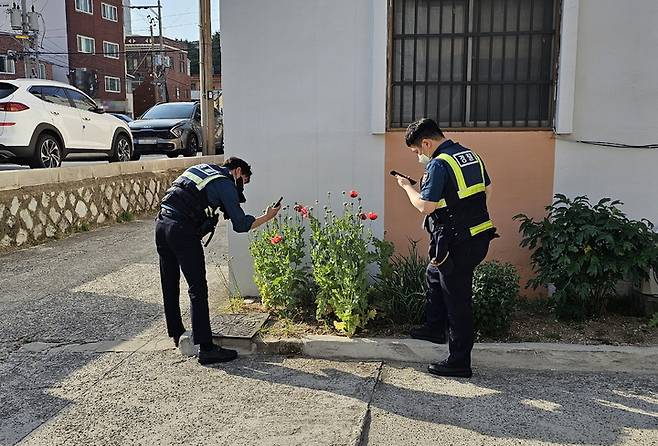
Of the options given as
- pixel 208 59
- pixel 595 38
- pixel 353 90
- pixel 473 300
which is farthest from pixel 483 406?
pixel 208 59

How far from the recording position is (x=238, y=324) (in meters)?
4.80

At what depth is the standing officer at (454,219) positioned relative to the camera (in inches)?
150

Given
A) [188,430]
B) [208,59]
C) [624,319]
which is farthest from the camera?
[208,59]

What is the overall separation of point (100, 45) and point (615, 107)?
45.5 m

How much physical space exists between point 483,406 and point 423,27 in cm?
330

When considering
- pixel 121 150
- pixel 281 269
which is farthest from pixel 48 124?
pixel 281 269

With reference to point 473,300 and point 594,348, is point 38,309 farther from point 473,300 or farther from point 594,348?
point 594,348

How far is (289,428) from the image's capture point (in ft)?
11.1

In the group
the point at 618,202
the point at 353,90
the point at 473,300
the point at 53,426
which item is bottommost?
the point at 53,426

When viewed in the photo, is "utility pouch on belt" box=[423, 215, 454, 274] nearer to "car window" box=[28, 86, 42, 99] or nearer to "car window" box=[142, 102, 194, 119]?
"car window" box=[28, 86, 42, 99]

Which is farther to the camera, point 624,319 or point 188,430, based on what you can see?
point 624,319

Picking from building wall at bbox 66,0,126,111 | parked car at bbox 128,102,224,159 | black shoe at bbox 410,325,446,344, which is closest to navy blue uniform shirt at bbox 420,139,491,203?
black shoe at bbox 410,325,446,344

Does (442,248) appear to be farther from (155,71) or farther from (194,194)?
(155,71)

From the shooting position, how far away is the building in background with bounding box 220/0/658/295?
511 cm
